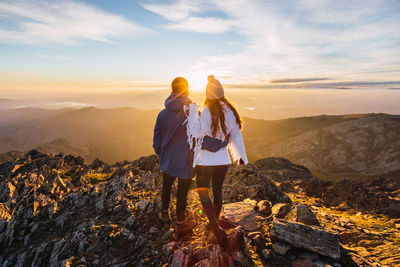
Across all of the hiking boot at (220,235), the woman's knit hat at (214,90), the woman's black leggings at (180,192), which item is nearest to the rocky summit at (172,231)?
the hiking boot at (220,235)

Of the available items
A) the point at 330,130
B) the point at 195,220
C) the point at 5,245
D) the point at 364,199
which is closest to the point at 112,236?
the point at 195,220

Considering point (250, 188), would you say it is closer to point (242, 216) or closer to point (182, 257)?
point (242, 216)

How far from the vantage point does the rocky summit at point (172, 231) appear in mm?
4801

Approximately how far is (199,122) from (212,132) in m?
0.34

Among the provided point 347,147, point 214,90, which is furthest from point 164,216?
point 347,147

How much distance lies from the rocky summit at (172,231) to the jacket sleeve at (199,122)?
2524 millimetres

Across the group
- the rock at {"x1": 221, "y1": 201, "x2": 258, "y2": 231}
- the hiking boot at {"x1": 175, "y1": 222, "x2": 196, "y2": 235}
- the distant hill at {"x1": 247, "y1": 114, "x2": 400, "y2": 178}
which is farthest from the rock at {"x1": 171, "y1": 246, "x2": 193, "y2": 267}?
the distant hill at {"x1": 247, "y1": 114, "x2": 400, "y2": 178}

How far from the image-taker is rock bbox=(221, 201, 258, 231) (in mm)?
6012

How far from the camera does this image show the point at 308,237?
490 cm

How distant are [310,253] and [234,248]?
178cm

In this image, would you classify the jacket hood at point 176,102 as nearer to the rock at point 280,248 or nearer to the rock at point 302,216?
the rock at point 280,248

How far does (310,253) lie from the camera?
4.77 meters

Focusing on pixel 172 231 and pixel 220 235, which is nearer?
pixel 220 235

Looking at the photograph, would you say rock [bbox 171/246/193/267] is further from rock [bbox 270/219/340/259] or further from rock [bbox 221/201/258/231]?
rock [bbox 270/219/340/259]
